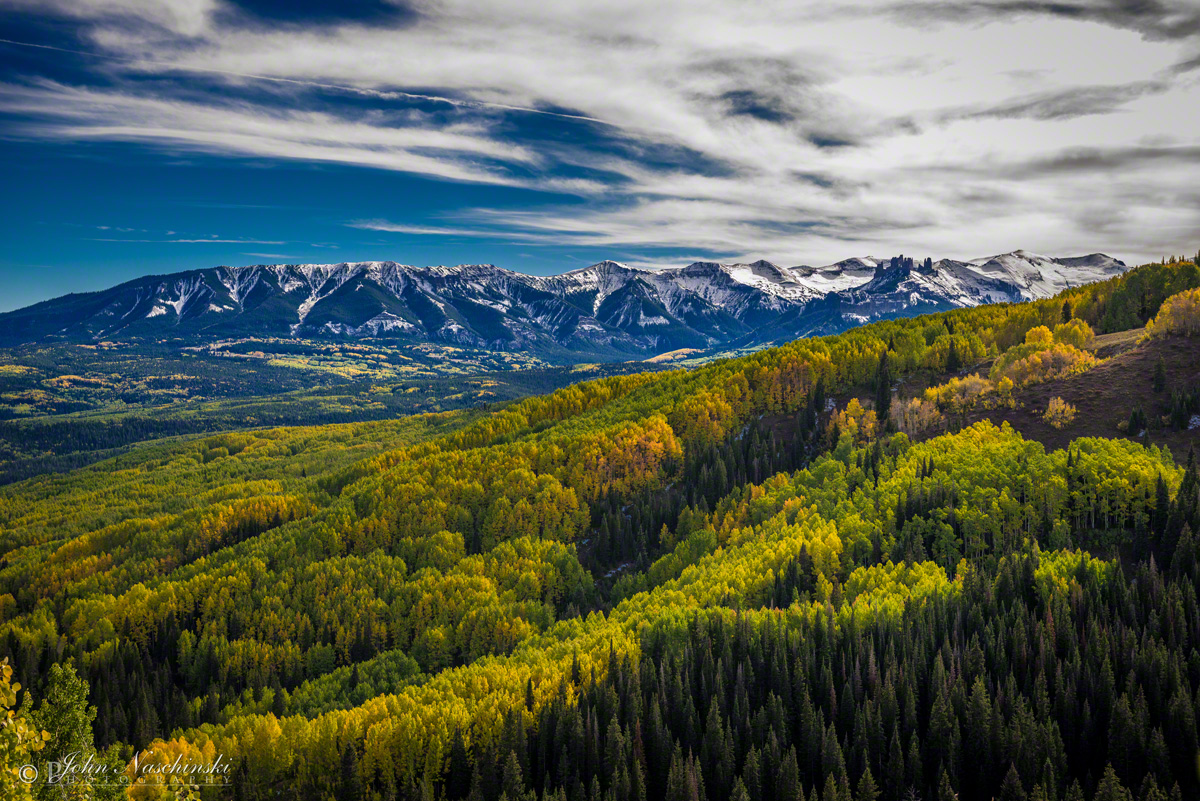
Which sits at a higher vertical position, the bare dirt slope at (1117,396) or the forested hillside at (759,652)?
the bare dirt slope at (1117,396)

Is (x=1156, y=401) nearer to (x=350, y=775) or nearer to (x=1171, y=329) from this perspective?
(x=1171, y=329)

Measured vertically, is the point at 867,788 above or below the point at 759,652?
below

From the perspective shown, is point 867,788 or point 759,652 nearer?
point 867,788

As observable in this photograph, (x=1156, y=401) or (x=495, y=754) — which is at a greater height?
(x=1156, y=401)

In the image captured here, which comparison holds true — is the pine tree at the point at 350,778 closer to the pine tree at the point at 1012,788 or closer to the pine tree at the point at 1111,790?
the pine tree at the point at 1012,788

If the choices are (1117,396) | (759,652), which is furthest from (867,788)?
(1117,396)

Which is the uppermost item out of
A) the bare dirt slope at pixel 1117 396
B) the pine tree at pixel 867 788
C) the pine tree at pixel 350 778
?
the bare dirt slope at pixel 1117 396

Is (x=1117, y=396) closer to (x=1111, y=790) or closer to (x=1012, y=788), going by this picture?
(x=1111, y=790)

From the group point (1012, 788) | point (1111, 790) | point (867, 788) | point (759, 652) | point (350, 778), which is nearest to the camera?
point (1111, 790)

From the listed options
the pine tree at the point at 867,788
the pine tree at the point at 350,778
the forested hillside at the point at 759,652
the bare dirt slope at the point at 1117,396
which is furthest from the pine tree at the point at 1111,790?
the bare dirt slope at the point at 1117,396

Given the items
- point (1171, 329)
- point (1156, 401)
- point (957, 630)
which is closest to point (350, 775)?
point (957, 630)

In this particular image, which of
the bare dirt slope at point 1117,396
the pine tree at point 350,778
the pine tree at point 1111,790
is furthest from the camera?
the bare dirt slope at point 1117,396
